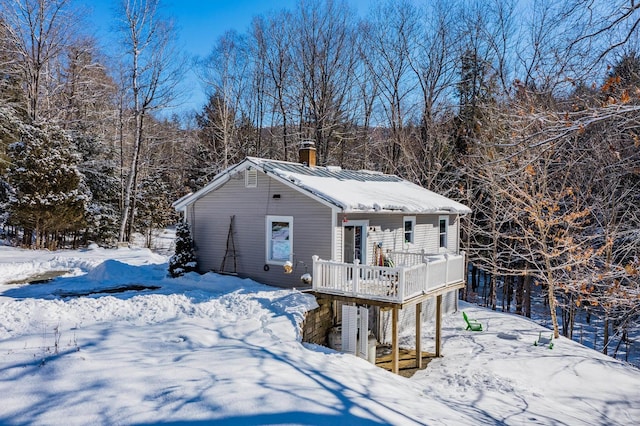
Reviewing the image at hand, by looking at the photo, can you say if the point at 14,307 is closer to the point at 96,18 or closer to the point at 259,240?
the point at 259,240

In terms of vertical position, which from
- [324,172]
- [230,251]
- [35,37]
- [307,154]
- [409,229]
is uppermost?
[35,37]

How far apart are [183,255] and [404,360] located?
7721 mm

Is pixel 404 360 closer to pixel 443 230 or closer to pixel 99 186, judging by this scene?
pixel 443 230

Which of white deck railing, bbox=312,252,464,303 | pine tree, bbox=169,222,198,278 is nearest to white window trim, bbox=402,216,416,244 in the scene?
white deck railing, bbox=312,252,464,303

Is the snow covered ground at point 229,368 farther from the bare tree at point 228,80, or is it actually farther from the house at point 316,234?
the bare tree at point 228,80

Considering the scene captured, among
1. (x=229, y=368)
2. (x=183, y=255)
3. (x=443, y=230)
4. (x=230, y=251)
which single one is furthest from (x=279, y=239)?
(x=443, y=230)

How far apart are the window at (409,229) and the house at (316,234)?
37 mm

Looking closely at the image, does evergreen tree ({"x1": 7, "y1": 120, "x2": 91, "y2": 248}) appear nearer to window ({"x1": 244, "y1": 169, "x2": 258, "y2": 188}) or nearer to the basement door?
window ({"x1": 244, "y1": 169, "x2": 258, "y2": 188})

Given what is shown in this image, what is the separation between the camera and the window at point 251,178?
41.7 feet

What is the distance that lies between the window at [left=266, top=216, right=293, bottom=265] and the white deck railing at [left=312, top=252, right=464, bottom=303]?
144cm

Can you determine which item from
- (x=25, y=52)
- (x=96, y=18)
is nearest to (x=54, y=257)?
(x=25, y=52)

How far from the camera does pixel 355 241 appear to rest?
41.0 ft

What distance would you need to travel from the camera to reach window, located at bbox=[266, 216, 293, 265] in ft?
39.6

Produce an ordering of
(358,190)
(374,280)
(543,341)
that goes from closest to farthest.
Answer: (374,280)
(358,190)
(543,341)
